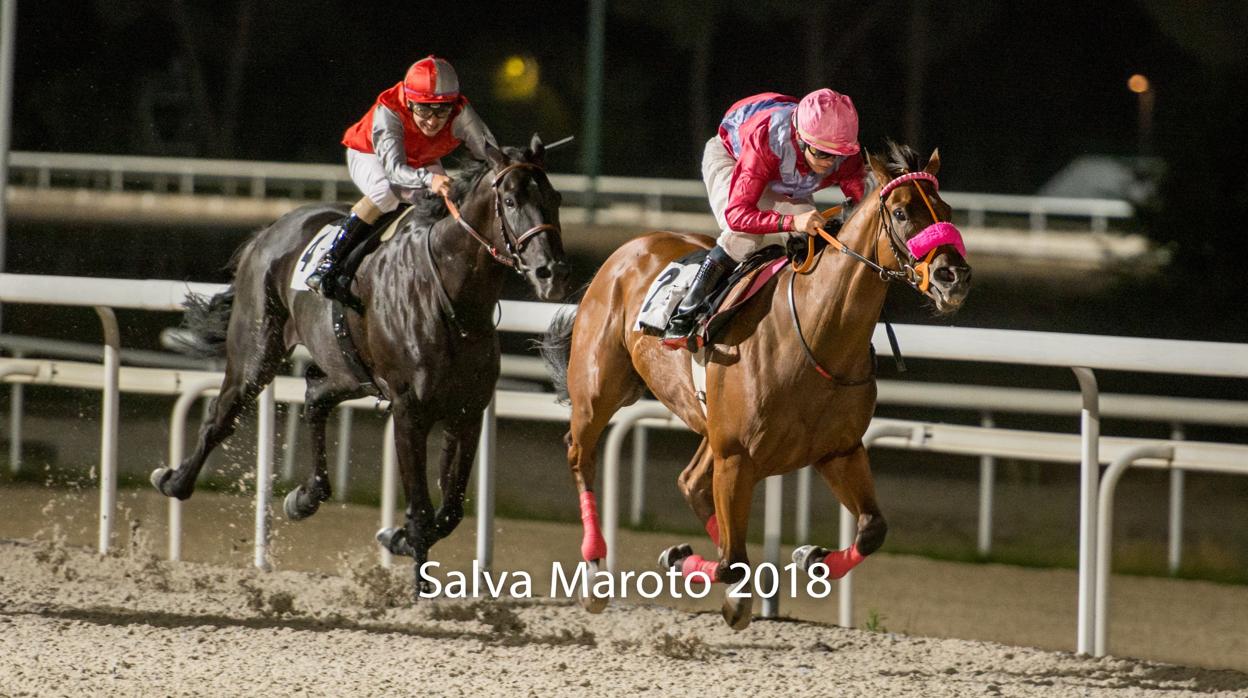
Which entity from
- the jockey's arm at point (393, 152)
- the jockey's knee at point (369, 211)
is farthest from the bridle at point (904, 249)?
the jockey's knee at point (369, 211)

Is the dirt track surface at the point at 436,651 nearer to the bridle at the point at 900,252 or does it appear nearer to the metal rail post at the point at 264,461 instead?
the metal rail post at the point at 264,461

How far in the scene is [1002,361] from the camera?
12.4ft

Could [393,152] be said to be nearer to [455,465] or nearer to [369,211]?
[369,211]

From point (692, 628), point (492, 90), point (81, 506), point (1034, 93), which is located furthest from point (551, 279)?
point (1034, 93)

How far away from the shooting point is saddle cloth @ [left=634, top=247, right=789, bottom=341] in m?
3.38

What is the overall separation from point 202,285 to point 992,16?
302 inches

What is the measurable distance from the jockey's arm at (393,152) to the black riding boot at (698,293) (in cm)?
76

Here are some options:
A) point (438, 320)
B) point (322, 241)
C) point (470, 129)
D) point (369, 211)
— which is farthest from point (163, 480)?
point (470, 129)

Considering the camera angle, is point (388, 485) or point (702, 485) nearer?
point (702, 485)

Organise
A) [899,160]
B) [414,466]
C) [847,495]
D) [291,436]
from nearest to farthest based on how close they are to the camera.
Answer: [899,160] < [847,495] < [414,466] < [291,436]

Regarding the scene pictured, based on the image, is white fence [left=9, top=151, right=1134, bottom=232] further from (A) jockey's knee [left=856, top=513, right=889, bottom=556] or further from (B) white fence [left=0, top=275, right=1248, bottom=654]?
(A) jockey's knee [left=856, top=513, right=889, bottom=556]

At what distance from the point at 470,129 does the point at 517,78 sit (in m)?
7.16

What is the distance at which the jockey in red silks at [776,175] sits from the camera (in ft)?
10.4

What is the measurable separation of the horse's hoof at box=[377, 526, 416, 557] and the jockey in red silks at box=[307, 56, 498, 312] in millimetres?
581
